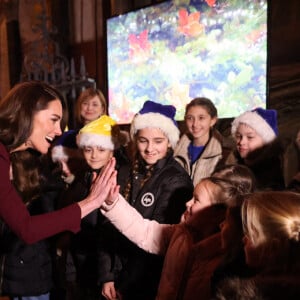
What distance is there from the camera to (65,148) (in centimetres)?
317

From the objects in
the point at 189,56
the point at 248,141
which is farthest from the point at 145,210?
the point at 189,56

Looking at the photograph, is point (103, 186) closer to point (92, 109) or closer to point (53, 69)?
point (92, 109)

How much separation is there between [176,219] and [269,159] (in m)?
0.79

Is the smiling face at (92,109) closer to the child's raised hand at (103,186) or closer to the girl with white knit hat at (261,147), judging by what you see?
the girl with white knit hat at (261,147)

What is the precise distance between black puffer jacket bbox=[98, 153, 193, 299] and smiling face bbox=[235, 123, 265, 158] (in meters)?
0.53

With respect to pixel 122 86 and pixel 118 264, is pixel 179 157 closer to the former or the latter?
pixel 118 264

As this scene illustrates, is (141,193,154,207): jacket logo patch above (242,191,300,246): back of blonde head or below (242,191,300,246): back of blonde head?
below

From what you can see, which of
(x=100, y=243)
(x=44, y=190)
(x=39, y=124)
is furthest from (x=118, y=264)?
(x=39, y=124)

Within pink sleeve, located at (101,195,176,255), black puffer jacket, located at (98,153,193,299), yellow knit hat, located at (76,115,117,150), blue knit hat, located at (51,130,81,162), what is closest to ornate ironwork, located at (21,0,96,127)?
blue knit hat, located at (51,130,81,162)

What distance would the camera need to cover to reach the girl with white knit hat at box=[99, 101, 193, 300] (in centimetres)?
221

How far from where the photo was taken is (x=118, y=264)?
234cm

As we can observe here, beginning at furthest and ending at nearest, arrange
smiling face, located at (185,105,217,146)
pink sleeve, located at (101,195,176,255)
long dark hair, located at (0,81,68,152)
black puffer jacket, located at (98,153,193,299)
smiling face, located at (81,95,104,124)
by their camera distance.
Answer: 1. smiling face, located at (81,95,104,124)
2. smiling face, located at (185,105,217,146)
3. black puffer jacket, located at (98,153,193,299)
4. pink sleeve, located at (101,195,176,255)
5. long dark hair, located at (0,81,68,152)

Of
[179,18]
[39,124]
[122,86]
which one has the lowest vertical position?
[39,124]

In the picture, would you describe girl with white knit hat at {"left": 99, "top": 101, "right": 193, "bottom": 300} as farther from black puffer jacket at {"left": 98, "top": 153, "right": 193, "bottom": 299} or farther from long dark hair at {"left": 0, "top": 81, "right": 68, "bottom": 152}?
long dark hair at {"left": 0, "top": 81, "right": 68, "bottom": 152}
